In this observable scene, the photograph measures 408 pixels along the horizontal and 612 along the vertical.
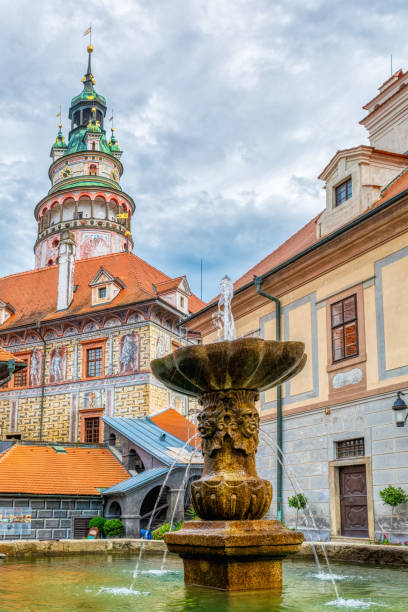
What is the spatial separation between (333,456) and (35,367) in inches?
760

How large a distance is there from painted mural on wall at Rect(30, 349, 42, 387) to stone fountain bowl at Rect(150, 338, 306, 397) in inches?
953

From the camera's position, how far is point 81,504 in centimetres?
2047

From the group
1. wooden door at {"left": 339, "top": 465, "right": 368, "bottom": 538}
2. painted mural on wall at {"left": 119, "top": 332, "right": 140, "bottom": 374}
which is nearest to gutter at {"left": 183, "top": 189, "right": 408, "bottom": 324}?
wooden door at {"left": 339, "top": 465, "right": 368, "bottom": 538}

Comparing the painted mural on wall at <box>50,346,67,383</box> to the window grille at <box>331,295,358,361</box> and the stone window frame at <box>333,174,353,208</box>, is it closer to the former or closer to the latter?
the stone window frame at <box>333,174,353,208</box>

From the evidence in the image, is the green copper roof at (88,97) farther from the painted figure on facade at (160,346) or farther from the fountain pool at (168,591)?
the fountain pool at (168,591)

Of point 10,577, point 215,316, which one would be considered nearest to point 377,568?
point 10,577

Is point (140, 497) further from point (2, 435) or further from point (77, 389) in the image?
point (2, 435)

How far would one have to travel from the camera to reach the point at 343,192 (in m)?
16.6

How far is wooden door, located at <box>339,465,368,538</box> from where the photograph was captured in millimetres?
13625

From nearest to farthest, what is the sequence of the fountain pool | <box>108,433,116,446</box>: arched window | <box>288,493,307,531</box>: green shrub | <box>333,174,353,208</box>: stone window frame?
the fountain pool, <box>288,493,307,531</box>: green shrub, <box>333,174,353,208</box>: stone window frame, <box>108,433,116,446</box>: arched window

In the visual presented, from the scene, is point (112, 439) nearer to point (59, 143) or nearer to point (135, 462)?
point (135, 462)

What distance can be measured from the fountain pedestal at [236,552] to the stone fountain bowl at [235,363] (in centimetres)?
146

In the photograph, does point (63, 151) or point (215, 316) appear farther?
point (63, 151)

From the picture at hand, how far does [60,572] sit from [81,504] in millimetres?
12141
